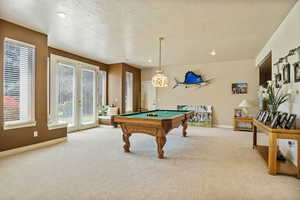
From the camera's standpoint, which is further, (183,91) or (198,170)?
(183,91)

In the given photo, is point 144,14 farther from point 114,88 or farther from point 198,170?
point 114,88

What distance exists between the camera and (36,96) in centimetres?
382

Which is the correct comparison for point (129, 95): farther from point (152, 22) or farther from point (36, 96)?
point (152, 22)

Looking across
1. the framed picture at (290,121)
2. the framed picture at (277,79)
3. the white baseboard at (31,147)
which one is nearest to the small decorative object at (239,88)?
the framed picture at (277,79)

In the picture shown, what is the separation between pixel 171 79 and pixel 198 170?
5407mm

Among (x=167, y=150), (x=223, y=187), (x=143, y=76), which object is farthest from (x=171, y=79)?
(x=223, y=187)

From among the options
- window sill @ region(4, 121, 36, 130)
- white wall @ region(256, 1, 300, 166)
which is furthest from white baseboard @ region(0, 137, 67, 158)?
white wall @ region(256, 1, 300, 166)

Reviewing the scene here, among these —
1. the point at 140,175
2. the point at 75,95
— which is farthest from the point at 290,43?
the point at 75,95

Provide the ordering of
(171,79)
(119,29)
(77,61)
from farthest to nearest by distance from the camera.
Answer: (171,79), (77,61), (119,29)

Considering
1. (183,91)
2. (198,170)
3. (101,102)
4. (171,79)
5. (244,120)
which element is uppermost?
(171,79)

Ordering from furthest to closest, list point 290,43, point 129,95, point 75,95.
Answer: point 129,95 < point 75,95 < point 290,43

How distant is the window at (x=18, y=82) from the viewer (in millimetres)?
3395

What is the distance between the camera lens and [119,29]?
3.68 meters

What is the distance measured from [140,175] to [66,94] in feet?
13.9
